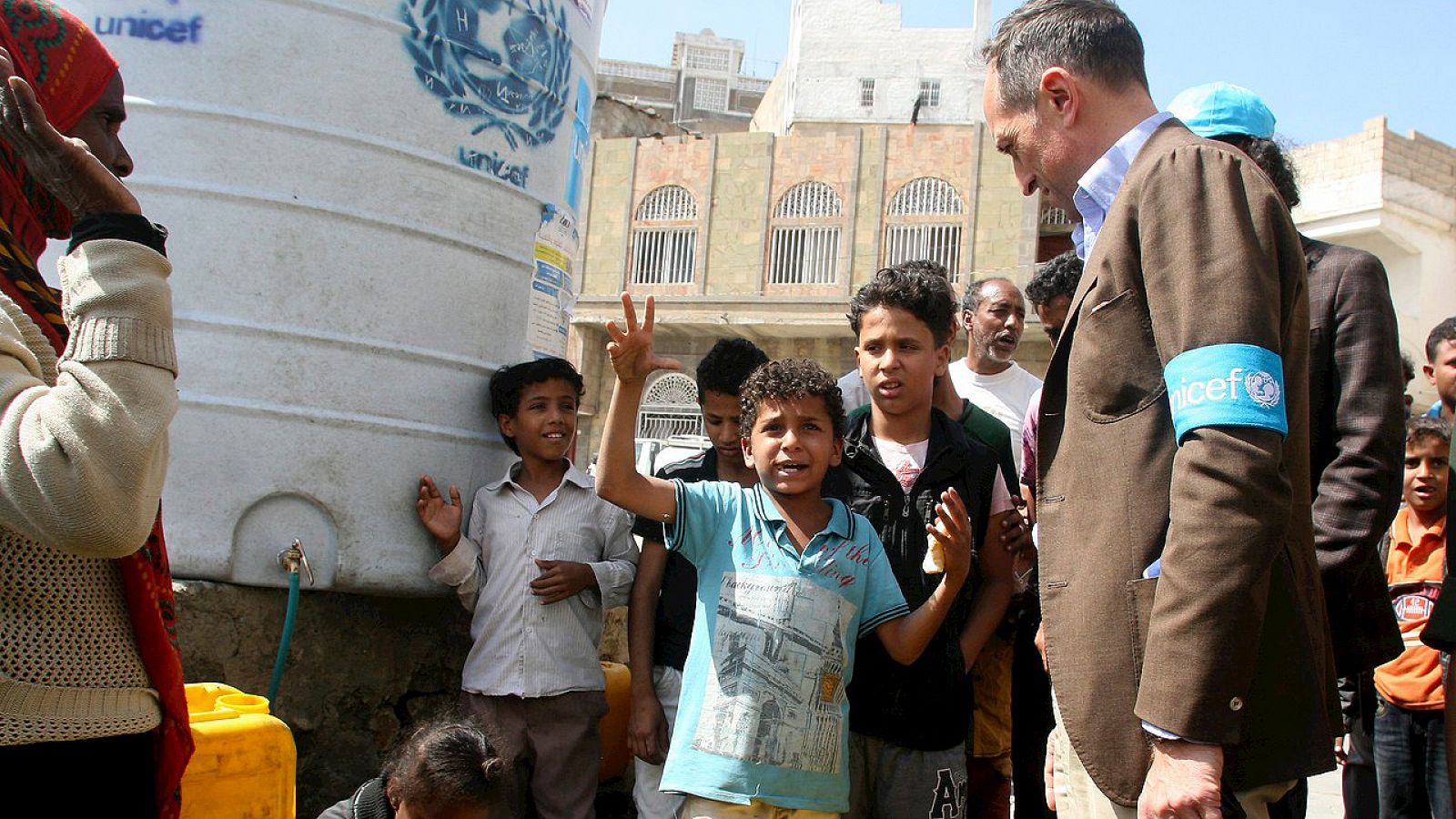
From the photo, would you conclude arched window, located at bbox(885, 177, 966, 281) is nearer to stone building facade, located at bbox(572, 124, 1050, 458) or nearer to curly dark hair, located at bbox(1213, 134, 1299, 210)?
stone building facade, located at bbox(572, 124, 1050, 458)

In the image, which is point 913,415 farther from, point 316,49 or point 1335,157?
point 1335,157

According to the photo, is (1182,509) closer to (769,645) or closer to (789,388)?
(769,645)

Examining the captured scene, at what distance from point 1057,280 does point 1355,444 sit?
1.58 metres

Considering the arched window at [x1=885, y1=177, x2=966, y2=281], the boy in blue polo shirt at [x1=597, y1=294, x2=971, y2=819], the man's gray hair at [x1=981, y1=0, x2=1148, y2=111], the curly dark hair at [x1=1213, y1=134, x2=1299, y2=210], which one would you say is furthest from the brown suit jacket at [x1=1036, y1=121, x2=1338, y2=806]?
the arched window at [x1=885, y1=177, x2=966, y2=281]

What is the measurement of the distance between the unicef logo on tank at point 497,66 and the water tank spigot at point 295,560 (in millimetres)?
1199

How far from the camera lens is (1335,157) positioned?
23.6 m

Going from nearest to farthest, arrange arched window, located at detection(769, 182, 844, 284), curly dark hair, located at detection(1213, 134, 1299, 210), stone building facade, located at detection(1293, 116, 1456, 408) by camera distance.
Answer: curly dark hair, located at detection(1213, 134, 1299, 210) < stone building facade, located at detection(1293, 116, 1456, 408) < arched window, located at detection(769, 182, 844, 284)

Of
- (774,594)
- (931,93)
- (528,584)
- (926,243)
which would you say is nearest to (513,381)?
(528,584)

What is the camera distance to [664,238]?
29328 mm

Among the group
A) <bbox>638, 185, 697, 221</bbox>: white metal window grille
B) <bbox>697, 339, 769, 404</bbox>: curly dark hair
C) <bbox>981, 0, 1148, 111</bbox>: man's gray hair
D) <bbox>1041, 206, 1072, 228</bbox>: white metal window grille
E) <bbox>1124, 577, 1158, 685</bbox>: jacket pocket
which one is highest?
<bbox>1041, 206, 1072, 228</bbox>: white metal window grille

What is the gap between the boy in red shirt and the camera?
3.64 metres

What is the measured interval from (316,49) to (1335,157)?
24725 millimetres

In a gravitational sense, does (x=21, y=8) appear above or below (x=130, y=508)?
above

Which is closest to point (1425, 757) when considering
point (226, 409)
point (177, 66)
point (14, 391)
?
point (226, 409)
